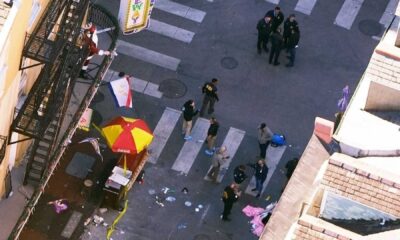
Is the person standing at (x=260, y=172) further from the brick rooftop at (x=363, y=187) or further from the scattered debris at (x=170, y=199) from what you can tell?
the brick rooftop at (x=363, y=187)

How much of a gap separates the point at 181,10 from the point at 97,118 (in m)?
6.80

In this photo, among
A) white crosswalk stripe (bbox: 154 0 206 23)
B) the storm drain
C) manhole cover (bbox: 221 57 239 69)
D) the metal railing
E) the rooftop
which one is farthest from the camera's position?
white crosswalk stripe (bbox: 154 0 206 23)

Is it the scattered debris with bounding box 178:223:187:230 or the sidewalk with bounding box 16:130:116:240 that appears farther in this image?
the scattered debris with bounding box 178:223:187:230

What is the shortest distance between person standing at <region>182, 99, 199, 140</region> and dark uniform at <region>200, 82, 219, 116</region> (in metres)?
0.52

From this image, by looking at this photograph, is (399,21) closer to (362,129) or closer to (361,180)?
(362,129)

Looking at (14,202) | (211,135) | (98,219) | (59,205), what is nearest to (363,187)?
(98,219)

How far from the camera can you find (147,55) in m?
38.9

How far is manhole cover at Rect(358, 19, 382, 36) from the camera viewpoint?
4156 cm

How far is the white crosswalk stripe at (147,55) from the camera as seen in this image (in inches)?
1526

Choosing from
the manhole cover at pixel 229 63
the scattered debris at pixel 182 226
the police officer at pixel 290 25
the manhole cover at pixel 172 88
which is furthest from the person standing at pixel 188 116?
the police officer at pixel 290 25

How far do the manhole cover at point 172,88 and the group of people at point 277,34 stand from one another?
3702 millimetres

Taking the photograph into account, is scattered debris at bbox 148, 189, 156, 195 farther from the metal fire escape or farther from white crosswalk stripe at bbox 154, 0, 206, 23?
white crosswalk stripe at bbox 154, 0, 206, 23

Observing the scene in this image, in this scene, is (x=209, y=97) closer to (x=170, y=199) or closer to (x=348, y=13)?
(x=170, y=199)

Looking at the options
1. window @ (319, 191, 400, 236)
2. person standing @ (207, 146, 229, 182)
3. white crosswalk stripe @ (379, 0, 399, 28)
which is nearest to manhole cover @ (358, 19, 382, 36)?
white crosswalk stripe @ (379, 0, 399, 28)
